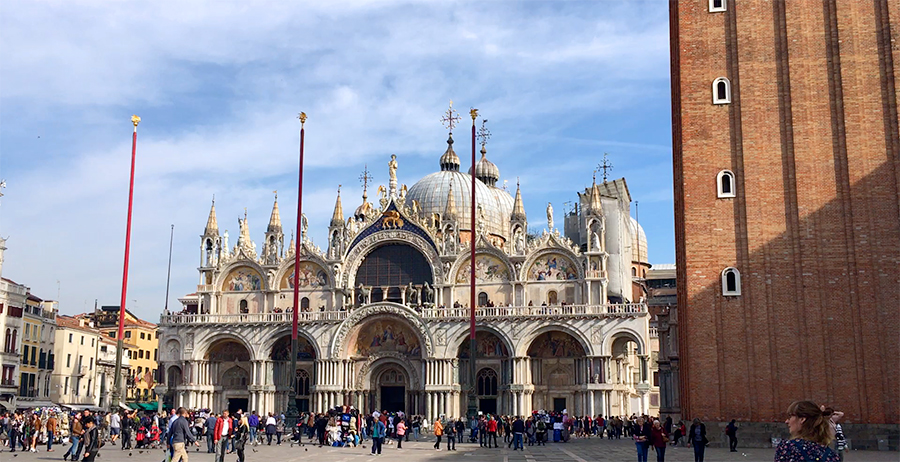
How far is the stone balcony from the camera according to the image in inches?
1932

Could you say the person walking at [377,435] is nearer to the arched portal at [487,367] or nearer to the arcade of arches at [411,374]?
the arcade of arches at [411,374]

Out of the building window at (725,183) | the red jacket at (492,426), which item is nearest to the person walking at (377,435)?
the red jacket at (492,426)

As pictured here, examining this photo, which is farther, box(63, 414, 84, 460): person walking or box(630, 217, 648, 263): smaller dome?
box(630, 217, 648, 263): smaller dome

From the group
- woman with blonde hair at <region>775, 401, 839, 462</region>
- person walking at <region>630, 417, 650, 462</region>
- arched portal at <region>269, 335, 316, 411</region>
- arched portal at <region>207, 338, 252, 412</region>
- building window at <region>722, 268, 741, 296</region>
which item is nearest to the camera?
woman with blonde hair at <region>775, 401, 839, 462</region>

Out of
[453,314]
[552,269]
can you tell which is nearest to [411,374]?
[453,314]

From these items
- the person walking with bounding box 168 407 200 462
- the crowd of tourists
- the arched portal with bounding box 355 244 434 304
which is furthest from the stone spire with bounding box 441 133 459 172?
the person walking with bounding box 168 407 200 462

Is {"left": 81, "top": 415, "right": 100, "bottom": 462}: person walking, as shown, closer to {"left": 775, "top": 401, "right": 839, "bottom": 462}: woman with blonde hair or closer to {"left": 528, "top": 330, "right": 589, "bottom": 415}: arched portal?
{"left": 775, "top": 401, "right": 839, "bottom": 462}: woman with blonde hair

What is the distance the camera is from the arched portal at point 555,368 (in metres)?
50.5

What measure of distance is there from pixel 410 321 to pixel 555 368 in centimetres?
872

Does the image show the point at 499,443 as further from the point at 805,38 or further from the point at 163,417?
the point at 805,38

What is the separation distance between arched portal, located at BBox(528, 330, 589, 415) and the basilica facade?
8 centimetres

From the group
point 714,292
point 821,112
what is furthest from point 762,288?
point 821,112

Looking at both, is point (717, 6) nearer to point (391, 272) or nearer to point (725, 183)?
point (725, 183)

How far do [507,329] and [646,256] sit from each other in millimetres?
36901
